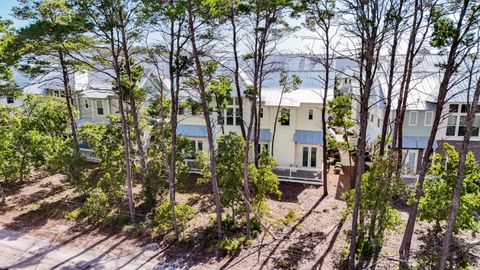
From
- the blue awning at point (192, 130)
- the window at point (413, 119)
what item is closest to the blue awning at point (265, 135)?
the blue awning at point (192, 130)

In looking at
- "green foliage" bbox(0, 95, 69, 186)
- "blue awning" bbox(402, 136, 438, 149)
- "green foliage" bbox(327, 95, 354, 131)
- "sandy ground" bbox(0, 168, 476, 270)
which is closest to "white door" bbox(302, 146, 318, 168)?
"sandy ground" bbox(0, 168, 476, 270)

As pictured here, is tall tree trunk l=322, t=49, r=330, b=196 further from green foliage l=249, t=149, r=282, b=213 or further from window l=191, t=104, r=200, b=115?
window l=191, t=104, r=200, b=115

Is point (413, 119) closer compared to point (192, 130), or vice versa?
point (413, 119)

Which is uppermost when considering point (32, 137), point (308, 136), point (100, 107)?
point (100, 107)

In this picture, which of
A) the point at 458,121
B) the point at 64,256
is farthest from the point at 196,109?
the point at 458,121

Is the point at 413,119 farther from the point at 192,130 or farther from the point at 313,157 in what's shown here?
the point at 192,130

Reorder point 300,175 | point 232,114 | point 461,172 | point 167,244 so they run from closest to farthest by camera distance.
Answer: point 461,172 < point 167,244 < point 300,175 < point 232,114

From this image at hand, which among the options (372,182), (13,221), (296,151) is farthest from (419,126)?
(13,221)
